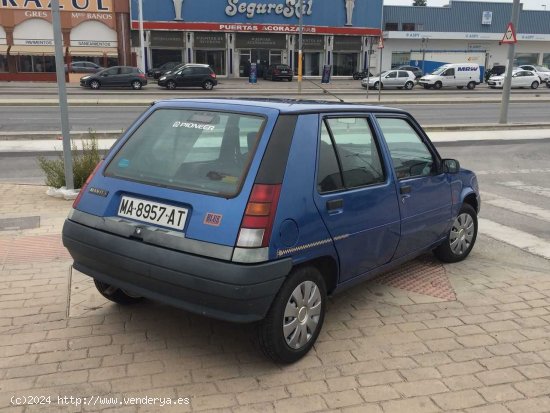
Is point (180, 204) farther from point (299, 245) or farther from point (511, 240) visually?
point (511, 240)

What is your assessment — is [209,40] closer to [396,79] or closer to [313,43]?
[313,43]

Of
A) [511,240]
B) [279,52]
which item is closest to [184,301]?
[511,240]

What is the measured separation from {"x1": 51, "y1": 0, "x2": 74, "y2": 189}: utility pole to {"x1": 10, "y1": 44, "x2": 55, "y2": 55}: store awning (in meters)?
39.9

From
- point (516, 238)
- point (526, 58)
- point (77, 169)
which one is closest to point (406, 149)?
point (516, 238)

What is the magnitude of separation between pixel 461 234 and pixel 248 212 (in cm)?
311

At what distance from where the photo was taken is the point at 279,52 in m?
52.2

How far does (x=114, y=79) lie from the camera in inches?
1346

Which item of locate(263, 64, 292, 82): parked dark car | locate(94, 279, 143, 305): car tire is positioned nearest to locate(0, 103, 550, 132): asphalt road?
locate(94, 279, 143, 305): car tire

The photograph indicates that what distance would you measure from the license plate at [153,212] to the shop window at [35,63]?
144 ft

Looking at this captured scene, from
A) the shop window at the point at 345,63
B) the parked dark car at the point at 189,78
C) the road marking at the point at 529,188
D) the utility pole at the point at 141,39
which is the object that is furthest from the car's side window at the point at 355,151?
the shop window at the point at 345,63

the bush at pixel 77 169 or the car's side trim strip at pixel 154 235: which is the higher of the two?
the car's side trim strip at pixel 154 235

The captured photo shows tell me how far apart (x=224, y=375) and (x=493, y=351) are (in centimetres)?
182

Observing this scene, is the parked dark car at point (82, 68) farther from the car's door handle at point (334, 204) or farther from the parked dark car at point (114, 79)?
the car's door handle at point (334, 204)

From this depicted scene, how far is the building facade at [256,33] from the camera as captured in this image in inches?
1887
